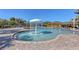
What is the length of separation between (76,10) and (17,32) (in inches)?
49.6

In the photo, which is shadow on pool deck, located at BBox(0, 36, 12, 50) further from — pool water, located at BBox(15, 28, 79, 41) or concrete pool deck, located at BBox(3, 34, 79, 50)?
pool water, located at BBox(15, 28, 79, 41)

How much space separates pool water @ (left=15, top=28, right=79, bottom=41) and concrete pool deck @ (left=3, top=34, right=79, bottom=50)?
73 millimetres

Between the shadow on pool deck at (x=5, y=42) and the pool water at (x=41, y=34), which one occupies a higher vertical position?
the pool water at (x=41, y=34)

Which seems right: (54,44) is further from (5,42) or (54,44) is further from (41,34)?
(5,42)

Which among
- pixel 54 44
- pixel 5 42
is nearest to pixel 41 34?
pixel 54 44

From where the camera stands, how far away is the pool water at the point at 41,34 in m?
3.02

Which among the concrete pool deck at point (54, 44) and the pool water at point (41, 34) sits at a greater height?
the pool water at point (41, 34)

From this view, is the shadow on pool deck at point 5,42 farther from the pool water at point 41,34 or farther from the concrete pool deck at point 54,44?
the pool water at point 41,34

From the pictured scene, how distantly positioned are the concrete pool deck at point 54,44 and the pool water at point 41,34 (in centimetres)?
7

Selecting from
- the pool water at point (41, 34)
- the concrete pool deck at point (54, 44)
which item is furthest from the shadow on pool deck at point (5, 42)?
the pool water at point (41, 34)

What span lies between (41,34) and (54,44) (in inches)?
13.1
